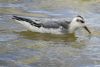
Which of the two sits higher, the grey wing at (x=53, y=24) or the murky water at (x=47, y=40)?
the grey wing at (x=53, y=24)

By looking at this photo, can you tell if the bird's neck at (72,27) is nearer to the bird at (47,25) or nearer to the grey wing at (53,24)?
the bird at (47,25)

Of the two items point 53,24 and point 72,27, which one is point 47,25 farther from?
point 72,27

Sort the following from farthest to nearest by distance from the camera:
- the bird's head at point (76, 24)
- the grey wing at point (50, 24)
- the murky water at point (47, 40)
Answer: the bird's head at point (76, 24) < the grey wing at point (50, 24) < the murky water at point (47, 40)

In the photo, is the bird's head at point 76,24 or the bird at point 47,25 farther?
the bird's head at point 76,24

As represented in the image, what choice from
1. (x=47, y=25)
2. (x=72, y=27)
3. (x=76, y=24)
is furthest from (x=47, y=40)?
(x=76, y=24)

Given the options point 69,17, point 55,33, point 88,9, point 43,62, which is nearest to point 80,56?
point 43,62

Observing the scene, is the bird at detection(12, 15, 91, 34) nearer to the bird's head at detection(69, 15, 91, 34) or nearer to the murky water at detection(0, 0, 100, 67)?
the bird's head at detection(69, 15, 91, 34)

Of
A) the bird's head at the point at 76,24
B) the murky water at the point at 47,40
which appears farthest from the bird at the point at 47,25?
the murky water at the point at 47,40

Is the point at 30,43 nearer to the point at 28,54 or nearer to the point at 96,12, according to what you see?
the point at 28,54

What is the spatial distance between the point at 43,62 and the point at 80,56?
3.64 feet

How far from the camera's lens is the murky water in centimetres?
1023

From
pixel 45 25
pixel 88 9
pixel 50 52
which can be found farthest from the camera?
pixel 88 9

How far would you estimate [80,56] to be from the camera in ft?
35.2

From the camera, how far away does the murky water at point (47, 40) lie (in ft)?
33.6
